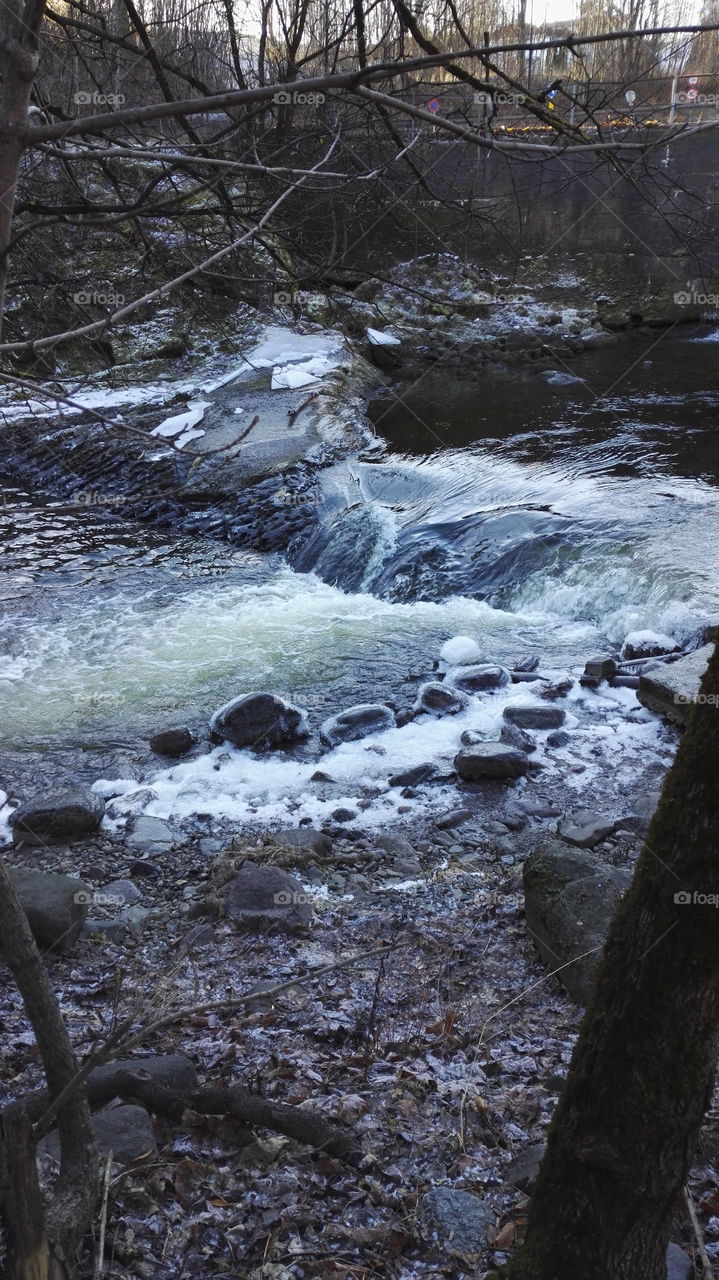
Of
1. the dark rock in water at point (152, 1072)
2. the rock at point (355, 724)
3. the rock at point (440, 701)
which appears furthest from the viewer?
the rock at point (440, 701)

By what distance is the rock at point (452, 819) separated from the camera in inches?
232

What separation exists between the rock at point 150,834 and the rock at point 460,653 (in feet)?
10.2

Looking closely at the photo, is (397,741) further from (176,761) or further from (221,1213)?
(221,1213)

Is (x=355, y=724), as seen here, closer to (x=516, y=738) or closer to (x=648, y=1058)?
(x=516, y=738)

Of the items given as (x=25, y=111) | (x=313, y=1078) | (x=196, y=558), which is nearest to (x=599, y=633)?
(x=196, y=558)

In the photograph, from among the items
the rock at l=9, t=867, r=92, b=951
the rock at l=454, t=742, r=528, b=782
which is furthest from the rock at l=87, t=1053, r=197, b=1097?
the rock at l=454, t=742, r=528, b=782

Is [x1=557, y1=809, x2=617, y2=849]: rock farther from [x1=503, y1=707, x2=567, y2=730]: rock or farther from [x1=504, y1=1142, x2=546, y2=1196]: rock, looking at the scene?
[x1=504, y1=1142, x2=546, y2=1196]: rock

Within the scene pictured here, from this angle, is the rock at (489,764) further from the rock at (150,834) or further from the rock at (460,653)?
the rock at (150,834)

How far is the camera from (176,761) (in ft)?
22.3

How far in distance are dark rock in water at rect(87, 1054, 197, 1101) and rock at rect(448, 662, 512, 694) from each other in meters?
4.71

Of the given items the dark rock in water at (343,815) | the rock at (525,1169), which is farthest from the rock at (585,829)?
the rock at (525,1169)

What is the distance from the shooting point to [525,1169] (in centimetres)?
293

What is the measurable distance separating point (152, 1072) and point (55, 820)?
2922 mm

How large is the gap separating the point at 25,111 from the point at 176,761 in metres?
Result: 5.34
